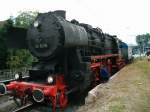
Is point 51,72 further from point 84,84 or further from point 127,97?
point 127,97

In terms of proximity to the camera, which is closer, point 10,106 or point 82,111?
point 82,111

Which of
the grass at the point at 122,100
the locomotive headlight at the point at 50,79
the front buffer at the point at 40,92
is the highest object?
the locomotive headlight at the point at 50,79

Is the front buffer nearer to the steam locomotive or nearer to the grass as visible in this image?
the steam locomotive

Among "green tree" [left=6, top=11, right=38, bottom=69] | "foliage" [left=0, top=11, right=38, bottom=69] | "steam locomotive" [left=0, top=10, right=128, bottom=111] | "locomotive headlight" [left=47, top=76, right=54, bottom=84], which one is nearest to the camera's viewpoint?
"locomotive headlight" [left=47, top=76, right=54, bottom=84]

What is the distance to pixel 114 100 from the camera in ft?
34.6

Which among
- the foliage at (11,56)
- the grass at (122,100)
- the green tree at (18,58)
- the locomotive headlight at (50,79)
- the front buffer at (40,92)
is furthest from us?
the green tree at (18,58)

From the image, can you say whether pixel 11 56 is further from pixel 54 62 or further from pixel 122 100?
pixel 122 100

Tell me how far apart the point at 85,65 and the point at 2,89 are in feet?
10.9

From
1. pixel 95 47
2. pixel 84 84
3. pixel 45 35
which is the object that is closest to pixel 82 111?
pixel 84 84

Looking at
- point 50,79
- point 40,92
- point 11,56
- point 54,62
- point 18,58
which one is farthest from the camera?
point 18,58

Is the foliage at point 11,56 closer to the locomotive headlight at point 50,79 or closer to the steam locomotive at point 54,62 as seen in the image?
the steam locomotive at point 54,62

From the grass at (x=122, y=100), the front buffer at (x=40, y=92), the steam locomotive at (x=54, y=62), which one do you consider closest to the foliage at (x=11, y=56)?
the steam locomotive at (x=54, y=62)

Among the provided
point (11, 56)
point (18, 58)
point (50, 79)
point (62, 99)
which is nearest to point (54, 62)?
point (50, 79)

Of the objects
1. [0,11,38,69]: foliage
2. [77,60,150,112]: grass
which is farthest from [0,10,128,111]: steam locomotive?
[0,11,38,69]: foliage
